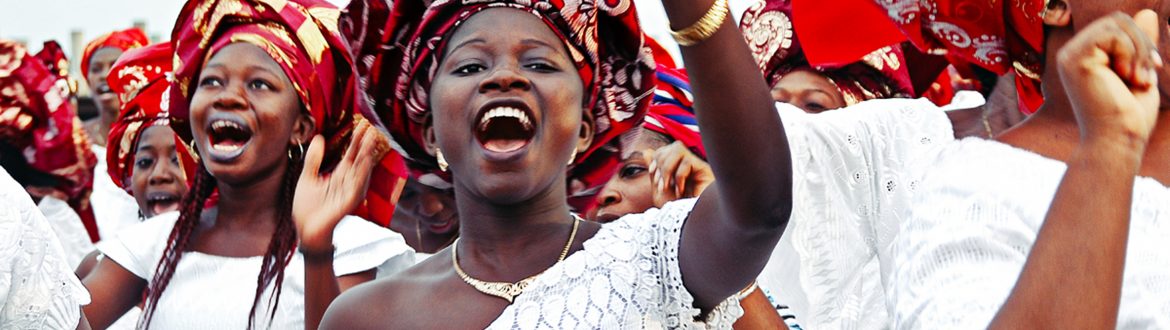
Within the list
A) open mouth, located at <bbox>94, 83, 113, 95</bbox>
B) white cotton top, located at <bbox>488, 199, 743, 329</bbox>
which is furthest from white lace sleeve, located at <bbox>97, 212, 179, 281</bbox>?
open mouth, located at <bbox>94, 83, 113, 95</bbox>

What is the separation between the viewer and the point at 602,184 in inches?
142

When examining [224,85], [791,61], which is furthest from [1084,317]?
[791,61]

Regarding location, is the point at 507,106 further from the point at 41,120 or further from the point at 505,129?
the point at 41,120

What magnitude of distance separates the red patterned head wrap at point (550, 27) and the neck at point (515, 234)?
23 centimetres

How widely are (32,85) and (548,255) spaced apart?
12.3 feet

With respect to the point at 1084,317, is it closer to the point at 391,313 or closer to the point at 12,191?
the point at 391,313

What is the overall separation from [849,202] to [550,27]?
4.56 feet

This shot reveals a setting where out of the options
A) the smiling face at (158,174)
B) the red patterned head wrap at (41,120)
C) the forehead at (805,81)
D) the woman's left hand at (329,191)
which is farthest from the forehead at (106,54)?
the woman's left hand at (329,191)

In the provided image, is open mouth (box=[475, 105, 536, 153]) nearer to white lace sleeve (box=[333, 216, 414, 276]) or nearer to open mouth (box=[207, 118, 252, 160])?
white lace sleeve (box=[333, 216, 414, 276])

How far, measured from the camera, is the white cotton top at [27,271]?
11.8 ft

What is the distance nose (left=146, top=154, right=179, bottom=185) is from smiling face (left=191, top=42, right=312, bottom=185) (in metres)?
1.89

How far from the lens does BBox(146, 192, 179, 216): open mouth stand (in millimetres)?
6344

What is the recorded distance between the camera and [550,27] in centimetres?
307

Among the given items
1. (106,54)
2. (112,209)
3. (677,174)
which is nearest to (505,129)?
(677,174)
